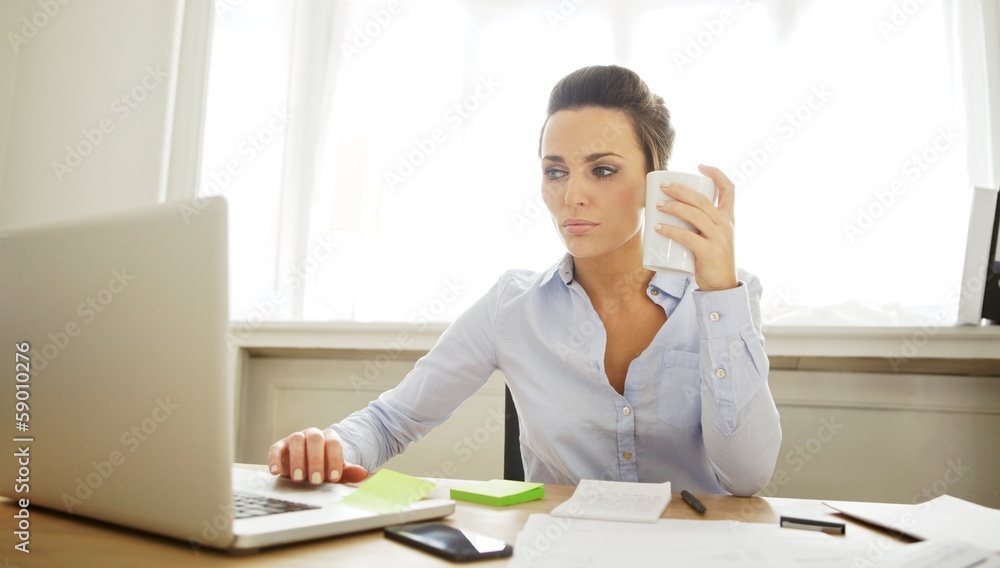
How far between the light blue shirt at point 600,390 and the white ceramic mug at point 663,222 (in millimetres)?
80

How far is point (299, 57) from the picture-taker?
2586mm

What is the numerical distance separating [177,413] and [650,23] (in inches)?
82.6

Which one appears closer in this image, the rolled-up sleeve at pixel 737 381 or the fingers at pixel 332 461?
the fingers at pixel 332 461

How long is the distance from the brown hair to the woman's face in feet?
0.06

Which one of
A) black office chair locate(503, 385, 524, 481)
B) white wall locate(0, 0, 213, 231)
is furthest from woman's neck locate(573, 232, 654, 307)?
white wall locate(0, 0, 213, 231)

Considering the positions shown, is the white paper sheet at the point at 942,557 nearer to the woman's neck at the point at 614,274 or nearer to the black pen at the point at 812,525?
the black pen at the point at 812,525

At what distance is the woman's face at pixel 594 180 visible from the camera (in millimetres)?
1336

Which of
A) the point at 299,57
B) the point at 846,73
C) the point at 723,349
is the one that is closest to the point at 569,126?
the point at 723,349

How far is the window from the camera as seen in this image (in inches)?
78.7

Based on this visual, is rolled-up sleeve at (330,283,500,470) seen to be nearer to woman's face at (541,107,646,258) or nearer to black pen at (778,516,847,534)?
woman's face at (541,107,646,258)

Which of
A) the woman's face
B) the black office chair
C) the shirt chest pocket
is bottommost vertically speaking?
the black office chair

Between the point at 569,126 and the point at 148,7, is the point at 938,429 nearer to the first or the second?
the point at 569,126

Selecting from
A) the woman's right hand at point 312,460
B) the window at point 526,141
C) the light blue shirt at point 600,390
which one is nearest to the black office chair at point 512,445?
the light blue shirt at point 600,390

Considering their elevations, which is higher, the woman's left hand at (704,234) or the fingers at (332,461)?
the woman's left hand at (704,234)
